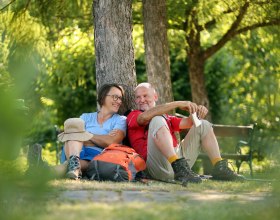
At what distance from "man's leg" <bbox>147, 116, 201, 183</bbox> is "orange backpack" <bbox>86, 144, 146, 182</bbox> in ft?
0.52

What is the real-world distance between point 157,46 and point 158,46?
14 millimetres

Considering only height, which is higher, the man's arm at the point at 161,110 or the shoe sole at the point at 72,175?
the man's arm at the point at 161,110

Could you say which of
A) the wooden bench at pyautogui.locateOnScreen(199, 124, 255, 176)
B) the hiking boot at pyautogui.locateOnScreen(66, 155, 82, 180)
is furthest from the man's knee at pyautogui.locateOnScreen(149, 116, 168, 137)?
the wooden bench at pyautogui.locateOnScreen(199, 124, 255, 176)

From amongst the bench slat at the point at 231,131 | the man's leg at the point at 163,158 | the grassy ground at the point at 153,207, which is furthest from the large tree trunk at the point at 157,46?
the grassy ground at the point at 153,207

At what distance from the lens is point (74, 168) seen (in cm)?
641

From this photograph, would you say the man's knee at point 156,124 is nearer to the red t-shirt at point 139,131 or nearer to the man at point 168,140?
the man at point 168,140

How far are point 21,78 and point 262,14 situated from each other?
10.2 metres

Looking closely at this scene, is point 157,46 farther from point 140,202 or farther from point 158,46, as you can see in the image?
point 140,202

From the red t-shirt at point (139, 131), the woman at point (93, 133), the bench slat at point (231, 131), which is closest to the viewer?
the woman at point (93, 133)

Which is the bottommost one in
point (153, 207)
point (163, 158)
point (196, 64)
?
point (153, 207)

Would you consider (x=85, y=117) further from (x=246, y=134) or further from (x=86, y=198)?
(x=246, y=134)

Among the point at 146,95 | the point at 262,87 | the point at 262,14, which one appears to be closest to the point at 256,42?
the point at 262,87

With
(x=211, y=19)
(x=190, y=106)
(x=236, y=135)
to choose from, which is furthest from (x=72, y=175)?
(x=211, y=19)

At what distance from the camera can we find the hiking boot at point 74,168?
6.29 metres
